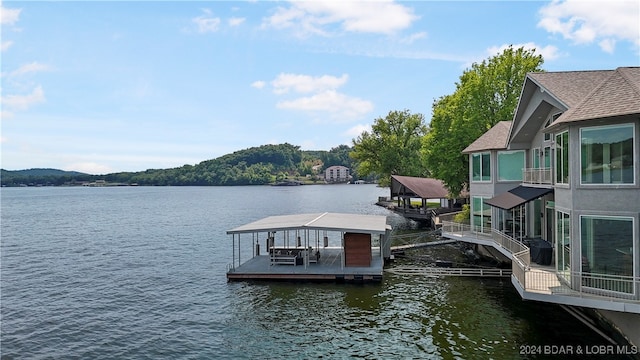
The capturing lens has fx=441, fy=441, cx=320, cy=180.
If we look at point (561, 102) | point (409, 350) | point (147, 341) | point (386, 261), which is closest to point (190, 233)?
point (386, 261)

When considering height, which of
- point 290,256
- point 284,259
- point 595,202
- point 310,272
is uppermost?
point 595,202

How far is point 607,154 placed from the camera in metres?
13.5

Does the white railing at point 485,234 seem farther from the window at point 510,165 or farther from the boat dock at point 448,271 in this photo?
the window at point 510,165

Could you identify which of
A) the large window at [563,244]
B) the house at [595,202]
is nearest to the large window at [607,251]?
the house at [595,202]

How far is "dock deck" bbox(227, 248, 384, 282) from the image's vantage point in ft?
82.0

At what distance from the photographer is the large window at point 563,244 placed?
15324mm

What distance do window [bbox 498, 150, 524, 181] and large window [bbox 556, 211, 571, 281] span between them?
978 centimetres

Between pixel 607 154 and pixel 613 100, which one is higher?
pixel 613 100

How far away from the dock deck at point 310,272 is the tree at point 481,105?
1487 cm

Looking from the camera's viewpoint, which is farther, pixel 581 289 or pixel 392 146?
pixel 392 146

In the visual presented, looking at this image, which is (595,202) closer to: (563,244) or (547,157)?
(563,244)

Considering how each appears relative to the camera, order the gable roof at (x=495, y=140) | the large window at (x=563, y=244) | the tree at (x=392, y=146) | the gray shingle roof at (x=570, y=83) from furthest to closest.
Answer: the tree at (x=392, y=146) → the gable roof at (x=495, y=140) → the gray shingle roof at (x=570, y=83) → the large window at (x=563, y=244)

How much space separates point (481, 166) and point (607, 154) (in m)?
14.7

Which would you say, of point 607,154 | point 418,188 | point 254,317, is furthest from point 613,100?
point 418,188
